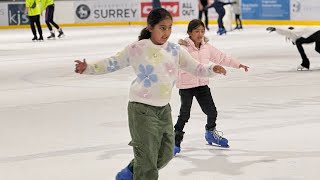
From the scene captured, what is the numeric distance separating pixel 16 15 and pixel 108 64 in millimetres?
29231

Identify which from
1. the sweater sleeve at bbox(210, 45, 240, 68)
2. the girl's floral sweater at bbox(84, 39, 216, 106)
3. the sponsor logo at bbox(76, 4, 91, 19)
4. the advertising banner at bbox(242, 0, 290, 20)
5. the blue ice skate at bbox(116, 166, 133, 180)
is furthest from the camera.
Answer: the sponsor logo at bbox(76, 4, 91, 19)

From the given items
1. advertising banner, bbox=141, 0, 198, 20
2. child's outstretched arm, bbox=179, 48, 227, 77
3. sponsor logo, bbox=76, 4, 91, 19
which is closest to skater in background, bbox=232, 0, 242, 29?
advertising banner, bbox=141, 0, 198, 20

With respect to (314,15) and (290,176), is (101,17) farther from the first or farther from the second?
(290,176)

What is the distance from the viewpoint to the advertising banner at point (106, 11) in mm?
33562

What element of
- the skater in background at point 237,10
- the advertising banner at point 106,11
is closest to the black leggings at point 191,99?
the skater in background at point 237,10

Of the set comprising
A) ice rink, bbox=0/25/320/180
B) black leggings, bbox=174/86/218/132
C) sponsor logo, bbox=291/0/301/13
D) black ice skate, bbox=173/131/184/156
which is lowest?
sponsor logo, bbox=291/0/301/13

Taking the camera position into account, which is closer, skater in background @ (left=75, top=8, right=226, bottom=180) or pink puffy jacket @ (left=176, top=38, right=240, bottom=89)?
skater in background @ (left=75, top=8, right=226, bottom=180)

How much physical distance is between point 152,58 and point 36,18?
19.8 metres

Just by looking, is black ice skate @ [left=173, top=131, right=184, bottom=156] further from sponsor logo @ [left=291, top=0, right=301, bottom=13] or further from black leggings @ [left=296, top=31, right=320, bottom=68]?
sponsor logo @ [left=291, top=0, right=301, bottom=13]

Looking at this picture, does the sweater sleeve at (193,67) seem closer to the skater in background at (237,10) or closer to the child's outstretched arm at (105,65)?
the child's outstretched arm at (105,65)

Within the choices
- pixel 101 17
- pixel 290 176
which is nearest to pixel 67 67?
pixel 290 176

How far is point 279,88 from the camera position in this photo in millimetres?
10539

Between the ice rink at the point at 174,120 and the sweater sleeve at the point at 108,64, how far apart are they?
976 millimetres

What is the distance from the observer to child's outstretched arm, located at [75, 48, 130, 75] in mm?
4527
